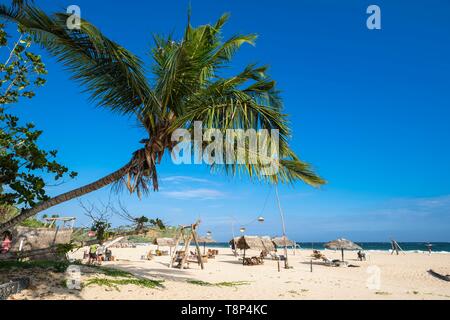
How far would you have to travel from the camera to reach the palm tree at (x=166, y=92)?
561 cm

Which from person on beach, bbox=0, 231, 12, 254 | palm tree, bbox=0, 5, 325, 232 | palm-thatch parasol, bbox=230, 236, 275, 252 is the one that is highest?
palm tree, bbox=0, 5, 325, 232

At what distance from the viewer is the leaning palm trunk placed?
5512mm

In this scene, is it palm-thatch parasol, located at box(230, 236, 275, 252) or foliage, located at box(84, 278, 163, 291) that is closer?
foliage, located at box(84, 278, 163, 291)

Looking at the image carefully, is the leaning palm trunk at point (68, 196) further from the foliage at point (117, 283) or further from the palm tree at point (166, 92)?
the foliage at point (117, 283)

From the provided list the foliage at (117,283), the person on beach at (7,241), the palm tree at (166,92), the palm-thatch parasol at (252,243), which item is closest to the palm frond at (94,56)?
the palm tree at (166,92)

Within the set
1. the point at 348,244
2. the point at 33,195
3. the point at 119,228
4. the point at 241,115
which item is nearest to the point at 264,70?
the point at 241,115

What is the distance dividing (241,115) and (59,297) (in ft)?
17.0

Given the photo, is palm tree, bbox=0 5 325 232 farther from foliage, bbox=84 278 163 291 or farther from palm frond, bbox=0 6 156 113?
foliage, bbox=84 278 163 291

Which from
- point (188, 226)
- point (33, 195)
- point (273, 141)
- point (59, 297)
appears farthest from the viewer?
point (188, 226)

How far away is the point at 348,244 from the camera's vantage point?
25891mm

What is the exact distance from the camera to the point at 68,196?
580 centimetres

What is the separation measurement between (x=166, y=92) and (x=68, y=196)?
2.72 metres

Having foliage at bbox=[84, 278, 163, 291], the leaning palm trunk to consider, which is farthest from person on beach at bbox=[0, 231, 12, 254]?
the leaning palm trunk
